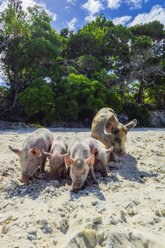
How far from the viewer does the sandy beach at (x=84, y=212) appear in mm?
2506

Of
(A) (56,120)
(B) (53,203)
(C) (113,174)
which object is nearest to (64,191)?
(B) (53,203)

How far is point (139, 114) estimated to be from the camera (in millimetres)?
19594

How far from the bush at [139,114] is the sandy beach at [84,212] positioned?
49.0 feet

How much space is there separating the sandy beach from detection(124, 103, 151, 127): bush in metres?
14.9

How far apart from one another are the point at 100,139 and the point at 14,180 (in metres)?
3.20

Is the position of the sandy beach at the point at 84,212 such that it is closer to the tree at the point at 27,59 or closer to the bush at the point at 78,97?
the bush at the point at 78,97

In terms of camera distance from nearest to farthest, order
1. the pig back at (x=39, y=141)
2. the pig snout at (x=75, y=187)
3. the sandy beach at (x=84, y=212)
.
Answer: the sandy beach at (x=84, y=212) → the pig snout at (x=75, y=187) → the pig back at (x=39, y=141)

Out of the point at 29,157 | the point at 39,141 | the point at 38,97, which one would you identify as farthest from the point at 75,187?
the point at 38,97

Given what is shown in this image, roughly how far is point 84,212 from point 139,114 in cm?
1772

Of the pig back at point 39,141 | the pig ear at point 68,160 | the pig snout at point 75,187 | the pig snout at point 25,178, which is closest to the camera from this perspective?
the pig snout at point 75,187

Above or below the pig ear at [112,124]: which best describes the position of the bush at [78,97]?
above

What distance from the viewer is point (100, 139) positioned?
6527 millimetres

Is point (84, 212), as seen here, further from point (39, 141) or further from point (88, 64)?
point (88, 64)

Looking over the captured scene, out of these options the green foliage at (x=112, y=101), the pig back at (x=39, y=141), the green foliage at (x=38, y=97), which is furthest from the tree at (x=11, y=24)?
the pig back at (x=39, y=141)
